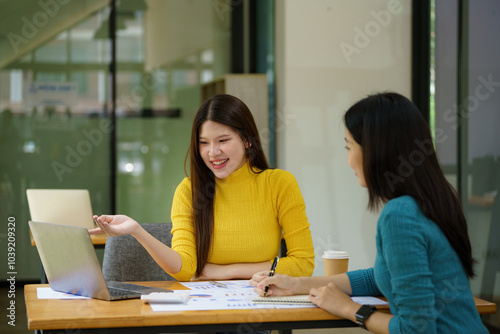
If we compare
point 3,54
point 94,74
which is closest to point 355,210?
point 94,74

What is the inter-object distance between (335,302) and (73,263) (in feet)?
2.45

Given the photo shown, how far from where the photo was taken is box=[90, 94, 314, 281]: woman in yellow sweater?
7.89 feet

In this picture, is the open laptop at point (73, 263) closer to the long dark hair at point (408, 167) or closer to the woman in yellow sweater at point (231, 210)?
the woman in yellow sweater at point (231, 210)

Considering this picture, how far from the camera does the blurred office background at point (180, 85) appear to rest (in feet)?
16.5

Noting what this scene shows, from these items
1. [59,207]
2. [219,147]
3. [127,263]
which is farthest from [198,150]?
[59,207]

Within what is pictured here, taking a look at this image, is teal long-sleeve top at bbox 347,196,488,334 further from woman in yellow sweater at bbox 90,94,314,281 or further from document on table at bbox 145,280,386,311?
woman in yellow sweater at bbox 90,94,314,281

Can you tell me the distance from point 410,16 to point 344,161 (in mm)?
1282

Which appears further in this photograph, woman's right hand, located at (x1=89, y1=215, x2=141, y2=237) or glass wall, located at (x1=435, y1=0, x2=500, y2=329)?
glass wall, located at (x1=435, y1=0, x2=500, y2=329)

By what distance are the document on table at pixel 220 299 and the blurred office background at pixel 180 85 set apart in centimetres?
274

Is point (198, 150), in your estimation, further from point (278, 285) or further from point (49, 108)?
point (49, 108)

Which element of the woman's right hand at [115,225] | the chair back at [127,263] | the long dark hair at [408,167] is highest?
the long dark hair at [408,167]

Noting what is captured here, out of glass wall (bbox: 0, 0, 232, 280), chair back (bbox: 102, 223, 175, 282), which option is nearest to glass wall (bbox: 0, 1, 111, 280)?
glass wall (bbox: 0, 0, 232, 280)

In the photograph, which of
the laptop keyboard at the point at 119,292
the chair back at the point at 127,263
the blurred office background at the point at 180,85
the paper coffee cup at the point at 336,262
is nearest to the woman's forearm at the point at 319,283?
the paper coffee cup at the point at 336,262

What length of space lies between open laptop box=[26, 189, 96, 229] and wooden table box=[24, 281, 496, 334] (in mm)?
2410
